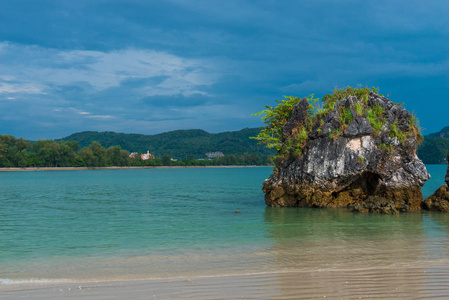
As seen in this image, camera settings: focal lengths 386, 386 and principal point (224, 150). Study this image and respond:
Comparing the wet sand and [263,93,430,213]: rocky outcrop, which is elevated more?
[263,93,430,213]: rocky outcrop

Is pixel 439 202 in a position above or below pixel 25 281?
above

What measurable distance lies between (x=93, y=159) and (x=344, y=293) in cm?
18655

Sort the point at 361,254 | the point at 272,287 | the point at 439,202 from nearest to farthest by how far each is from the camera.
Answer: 1. the point at 272,287
2. the point at 361,254
3. the point at 439,202

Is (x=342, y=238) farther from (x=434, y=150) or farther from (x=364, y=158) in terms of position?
(x=434, y=150)

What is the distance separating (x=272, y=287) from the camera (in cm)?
822

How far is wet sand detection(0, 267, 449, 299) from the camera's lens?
7.64 metres

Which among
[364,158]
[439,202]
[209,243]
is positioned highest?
[364,158]

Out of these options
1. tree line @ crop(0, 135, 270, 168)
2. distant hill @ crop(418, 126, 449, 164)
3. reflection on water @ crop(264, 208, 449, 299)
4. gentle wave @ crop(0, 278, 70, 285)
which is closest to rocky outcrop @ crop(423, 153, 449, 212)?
reflection on water @ crop(264, 208, 449, 299)

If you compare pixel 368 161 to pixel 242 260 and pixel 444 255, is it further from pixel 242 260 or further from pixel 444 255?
pixel 242 260

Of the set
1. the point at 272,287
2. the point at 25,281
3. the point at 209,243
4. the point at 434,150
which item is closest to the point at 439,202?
the point at 209,243

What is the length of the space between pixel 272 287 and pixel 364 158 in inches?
611

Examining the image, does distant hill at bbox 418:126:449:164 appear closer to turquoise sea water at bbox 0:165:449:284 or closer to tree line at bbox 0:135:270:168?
tree line at bbox 0:135:270:168

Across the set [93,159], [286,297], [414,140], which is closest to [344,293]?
[286,297]

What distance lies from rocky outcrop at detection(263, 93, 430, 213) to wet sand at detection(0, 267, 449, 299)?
41.9 feet
